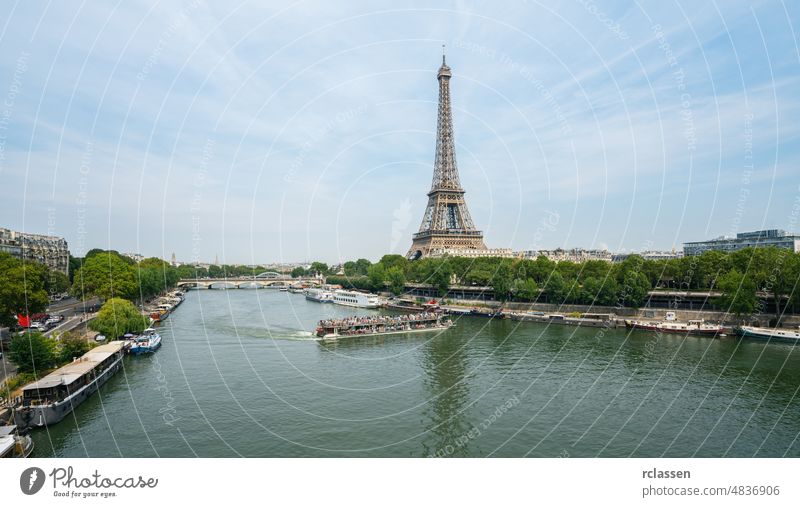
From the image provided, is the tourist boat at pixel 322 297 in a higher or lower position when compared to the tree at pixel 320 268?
lower

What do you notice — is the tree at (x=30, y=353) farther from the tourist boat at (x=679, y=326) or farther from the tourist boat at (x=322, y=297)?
the tourist boat at (x=322, y=297)

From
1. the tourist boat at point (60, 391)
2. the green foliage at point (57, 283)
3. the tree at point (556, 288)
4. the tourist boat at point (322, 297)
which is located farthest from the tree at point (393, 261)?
the tourist boat at point (60, 391)

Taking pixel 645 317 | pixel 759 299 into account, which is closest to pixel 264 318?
pixel 645 317

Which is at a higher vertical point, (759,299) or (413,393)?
(759,299)

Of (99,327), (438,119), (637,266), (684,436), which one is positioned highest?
(438,119)
